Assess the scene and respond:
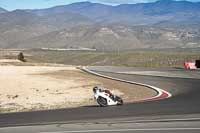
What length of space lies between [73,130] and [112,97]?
7640 millimetres

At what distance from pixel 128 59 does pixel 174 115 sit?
122 m

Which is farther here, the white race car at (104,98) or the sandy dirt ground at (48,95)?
the sandy dirt ground at (48,95)

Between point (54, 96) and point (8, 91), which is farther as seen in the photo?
point (8, 91)

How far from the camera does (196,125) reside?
14.7 m

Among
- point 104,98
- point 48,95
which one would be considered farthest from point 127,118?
point 48,95

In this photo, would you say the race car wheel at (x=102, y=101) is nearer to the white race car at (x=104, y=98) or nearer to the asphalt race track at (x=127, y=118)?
the white race car at (x=104, y=98)

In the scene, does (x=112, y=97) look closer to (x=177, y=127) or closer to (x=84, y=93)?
(x=177, y=127)

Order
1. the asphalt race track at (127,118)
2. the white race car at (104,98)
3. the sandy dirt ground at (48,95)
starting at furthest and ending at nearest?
the sandy dirt ground at (48,95)
the white race car at (104,98)
the asphalt race track at (127,118)

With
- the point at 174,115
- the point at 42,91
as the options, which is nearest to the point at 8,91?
the point at 42,91

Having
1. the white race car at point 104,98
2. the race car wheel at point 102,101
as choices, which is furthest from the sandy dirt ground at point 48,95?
the race car wheel at point 102,101

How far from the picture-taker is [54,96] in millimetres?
32000

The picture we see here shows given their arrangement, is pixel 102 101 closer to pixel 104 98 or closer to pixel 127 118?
pixel 104 98

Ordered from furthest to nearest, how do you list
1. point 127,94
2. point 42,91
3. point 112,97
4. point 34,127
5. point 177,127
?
point 42,91
point 127,94
point 112,97
point 34,127
point 177,127

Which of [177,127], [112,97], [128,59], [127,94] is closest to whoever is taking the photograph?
[177,127]
